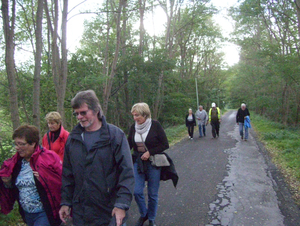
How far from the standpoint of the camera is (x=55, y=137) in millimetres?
3820

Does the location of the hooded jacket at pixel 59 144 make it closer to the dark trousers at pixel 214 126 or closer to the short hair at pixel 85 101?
the short hair at pixel 85 101

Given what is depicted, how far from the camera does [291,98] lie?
2272 centimetres

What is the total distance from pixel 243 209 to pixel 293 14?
15.3 metres

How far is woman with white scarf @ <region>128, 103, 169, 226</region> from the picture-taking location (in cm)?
372

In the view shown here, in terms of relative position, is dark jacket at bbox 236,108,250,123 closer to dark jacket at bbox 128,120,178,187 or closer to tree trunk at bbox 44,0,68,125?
tree trunk at bbox 44,0,68,125

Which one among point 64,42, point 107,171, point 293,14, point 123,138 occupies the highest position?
point 293,14

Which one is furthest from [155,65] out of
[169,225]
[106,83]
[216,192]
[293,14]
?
[169,225]

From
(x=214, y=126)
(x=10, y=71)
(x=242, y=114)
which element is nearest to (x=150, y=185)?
(x=10, y=71)

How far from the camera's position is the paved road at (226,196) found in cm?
411

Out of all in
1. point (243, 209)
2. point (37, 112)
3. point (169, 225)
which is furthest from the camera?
point (37, 112)

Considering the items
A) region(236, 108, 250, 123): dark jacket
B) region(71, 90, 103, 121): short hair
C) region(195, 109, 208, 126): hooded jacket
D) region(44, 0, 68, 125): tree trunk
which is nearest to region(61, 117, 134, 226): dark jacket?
region(71, 90, 103, 121): short hair

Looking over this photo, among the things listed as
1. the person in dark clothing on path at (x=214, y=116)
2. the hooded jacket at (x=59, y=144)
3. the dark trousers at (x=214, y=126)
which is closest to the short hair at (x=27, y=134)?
the hooded jacket at (x=59, y=144)

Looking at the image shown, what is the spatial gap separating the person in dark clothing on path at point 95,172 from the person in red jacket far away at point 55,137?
4.93 feet

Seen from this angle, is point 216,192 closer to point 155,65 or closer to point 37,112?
point 37,112
